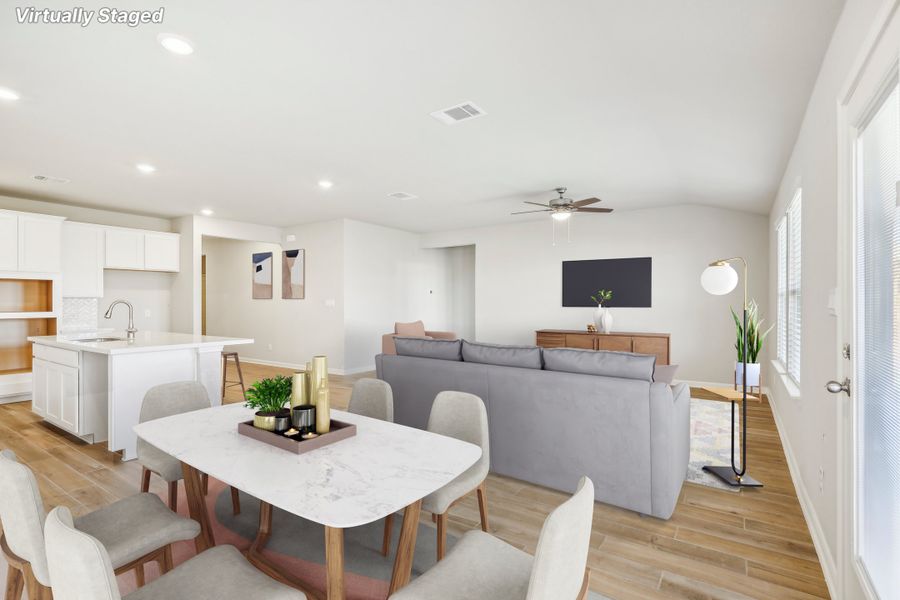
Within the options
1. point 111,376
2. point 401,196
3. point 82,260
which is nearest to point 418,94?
point 401,196

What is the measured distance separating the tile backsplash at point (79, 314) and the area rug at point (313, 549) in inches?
198

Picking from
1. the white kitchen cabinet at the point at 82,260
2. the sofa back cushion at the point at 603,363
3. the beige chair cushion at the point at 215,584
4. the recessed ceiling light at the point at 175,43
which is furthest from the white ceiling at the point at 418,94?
the beige chair cushion at the point at 215,584

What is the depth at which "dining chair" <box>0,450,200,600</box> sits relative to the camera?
1.23 m

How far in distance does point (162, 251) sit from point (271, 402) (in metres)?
6.45

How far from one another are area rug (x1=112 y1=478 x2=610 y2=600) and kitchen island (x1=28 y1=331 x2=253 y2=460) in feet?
4.01

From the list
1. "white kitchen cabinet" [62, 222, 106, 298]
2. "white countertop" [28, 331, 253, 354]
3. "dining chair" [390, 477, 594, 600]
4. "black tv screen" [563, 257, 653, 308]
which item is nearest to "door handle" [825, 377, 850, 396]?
"dining chair" [390, 477, 594, 600]

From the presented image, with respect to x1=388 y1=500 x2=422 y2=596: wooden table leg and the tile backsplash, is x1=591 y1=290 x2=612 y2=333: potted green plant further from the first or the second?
the tile backsplash

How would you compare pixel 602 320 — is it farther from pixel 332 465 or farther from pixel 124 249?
pixel 124 249

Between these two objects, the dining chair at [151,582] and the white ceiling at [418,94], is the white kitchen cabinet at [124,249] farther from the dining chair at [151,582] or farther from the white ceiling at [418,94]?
the dining chair at [151,582]

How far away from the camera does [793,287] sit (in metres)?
3.60

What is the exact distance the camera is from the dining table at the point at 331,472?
4.20 ft

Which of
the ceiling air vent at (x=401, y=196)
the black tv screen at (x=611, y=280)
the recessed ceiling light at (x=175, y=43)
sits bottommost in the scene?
the black tv screen at (x=611, y=280)

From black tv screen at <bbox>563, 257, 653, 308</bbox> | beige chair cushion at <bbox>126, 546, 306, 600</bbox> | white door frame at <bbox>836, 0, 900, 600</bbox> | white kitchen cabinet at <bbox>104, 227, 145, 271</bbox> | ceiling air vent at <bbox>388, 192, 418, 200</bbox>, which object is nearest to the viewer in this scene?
beige chair cushion at <bbox>126, 546, 306, 600</bbox>

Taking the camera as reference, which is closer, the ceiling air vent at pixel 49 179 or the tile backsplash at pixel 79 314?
the ceiling air vent at pixel 49 179
